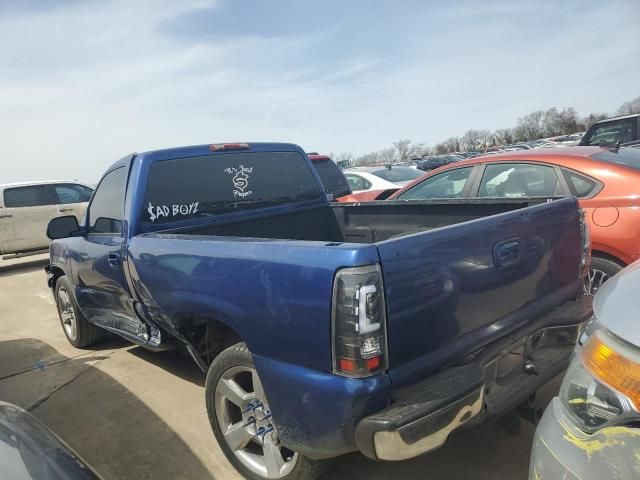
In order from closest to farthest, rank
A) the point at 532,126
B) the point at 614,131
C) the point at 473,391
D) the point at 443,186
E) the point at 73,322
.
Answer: the point at 473,391, the point at 73,322, the point at 443,186, the point at 614,131, the point at 532,126

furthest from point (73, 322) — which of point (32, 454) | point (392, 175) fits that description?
point (392, 175)

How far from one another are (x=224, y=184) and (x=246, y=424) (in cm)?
188

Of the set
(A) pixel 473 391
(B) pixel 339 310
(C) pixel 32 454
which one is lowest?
(A) pixel 473 391

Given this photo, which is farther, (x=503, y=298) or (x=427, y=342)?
(x=503, y=298)

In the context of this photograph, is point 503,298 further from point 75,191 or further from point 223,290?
point 75,191

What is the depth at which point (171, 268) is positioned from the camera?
2.85 m

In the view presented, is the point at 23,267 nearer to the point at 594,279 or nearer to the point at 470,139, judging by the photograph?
the point at 594,279

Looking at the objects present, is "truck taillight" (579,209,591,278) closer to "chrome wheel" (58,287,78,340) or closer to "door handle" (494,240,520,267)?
"door handle" (494,240,520,267)

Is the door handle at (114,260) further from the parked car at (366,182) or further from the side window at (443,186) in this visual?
the parked car at (366,182)

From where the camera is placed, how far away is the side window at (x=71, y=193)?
1163cm

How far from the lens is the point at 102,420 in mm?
3611

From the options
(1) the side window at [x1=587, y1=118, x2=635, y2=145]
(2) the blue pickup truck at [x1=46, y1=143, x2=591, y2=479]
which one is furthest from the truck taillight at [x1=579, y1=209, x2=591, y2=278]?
(1) the side window at [x1=587, y1=118, x2=635, y2=145]

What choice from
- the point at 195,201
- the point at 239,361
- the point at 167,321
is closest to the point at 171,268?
the point at 167,321

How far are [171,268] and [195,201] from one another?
96 cm
